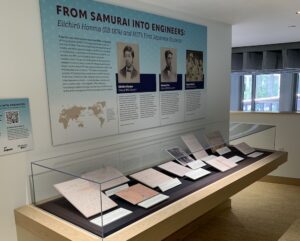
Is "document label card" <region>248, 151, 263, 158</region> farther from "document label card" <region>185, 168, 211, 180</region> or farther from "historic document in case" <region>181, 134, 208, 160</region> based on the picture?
"document label card" <region>185, 168, 211, 180</region>

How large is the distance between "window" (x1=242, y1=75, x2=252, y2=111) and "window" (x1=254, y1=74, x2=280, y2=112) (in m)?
0.14

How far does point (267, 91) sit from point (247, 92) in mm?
472

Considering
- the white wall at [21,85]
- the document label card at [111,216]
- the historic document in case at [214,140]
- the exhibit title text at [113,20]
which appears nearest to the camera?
the document label card at [111,216]

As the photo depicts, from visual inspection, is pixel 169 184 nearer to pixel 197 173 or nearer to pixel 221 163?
pixel 197 173

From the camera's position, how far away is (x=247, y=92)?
7.31 metres

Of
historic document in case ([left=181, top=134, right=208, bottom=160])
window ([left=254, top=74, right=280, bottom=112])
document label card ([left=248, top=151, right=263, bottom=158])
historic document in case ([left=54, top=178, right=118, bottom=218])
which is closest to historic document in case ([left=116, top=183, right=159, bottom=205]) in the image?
historic document in case ([left=54, top=178, right=118, bottom=218])

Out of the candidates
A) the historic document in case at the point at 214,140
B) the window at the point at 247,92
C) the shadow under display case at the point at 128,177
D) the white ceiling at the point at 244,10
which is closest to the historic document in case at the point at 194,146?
the shadow under display case at the point at 128,177

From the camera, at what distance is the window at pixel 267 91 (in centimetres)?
685

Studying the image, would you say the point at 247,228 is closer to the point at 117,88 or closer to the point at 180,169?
the point at 180,169

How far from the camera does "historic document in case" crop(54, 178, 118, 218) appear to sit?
1.44m

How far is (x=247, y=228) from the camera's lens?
3.22m

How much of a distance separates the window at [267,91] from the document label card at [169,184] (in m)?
5.70

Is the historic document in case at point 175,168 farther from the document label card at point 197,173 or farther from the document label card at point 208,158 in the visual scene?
the document label card at point 208,158

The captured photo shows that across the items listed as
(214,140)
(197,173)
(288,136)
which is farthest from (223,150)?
(288,136)
